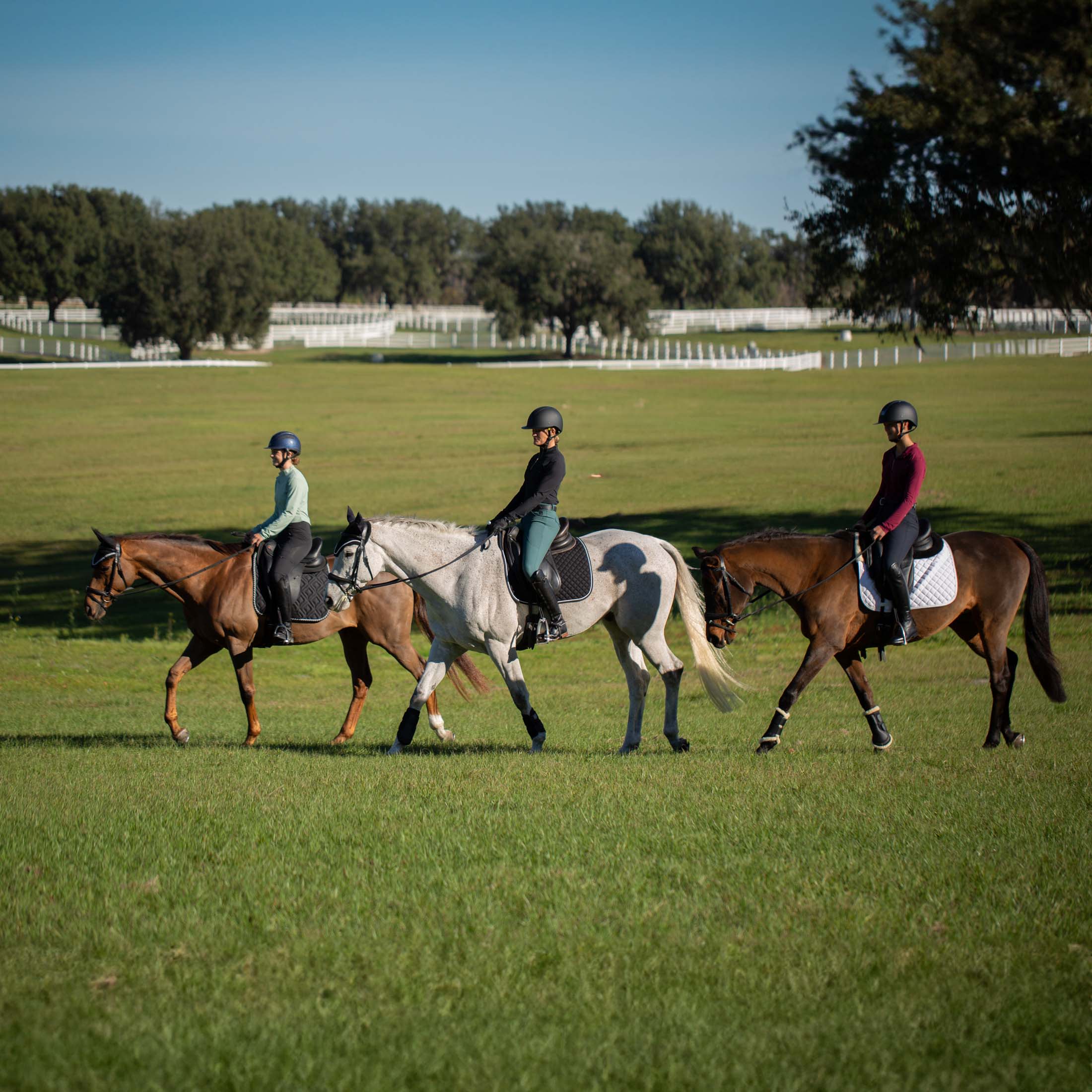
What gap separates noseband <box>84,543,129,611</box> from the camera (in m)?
12.8

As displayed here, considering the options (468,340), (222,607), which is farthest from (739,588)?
(468,340)

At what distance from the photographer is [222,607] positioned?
12.9m

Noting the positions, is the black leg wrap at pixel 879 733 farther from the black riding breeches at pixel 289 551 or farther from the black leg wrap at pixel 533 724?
the black riding breeches at pixel 289 551

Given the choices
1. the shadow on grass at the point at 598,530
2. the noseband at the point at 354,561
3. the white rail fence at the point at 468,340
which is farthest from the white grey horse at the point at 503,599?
the white rail fence at the point at 468,340

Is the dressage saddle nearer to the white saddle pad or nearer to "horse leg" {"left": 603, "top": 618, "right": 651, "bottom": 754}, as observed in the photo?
"horse leg" {"left": 603, "top": 618, "right": 651, "bottom": 754}

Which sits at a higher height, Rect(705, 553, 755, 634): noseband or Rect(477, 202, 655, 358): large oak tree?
Rect(477, 202, 655, 358): large oak tree

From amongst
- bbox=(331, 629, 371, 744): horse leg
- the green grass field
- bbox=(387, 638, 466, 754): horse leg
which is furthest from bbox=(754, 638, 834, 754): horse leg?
bbox=(331, 629, 371, 744): horse leg

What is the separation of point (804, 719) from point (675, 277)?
500ft

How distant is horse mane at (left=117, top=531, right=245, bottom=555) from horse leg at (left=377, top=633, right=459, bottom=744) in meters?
2.02

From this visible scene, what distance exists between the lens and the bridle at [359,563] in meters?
11.1

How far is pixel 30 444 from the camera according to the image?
48875 mm

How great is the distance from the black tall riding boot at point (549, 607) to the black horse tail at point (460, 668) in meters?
1.76

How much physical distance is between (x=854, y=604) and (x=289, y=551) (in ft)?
19.7

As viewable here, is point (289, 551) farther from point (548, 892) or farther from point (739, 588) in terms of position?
point (548, 892)
